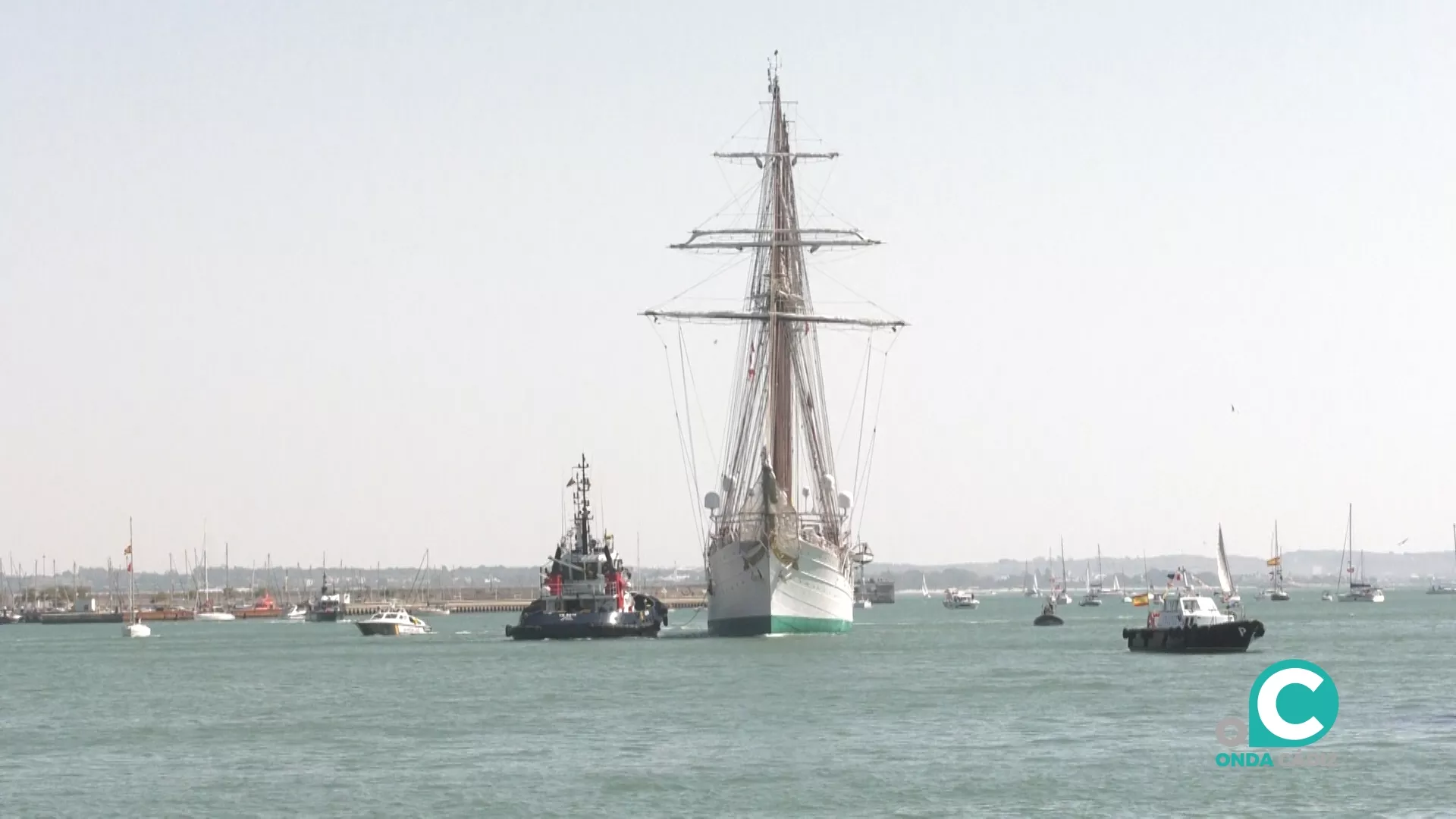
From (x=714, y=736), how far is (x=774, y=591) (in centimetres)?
5348

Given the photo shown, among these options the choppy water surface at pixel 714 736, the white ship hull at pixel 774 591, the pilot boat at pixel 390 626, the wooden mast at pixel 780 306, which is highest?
the wooden mast at pixel 780 306

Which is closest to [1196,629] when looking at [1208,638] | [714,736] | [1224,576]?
[1208,638]

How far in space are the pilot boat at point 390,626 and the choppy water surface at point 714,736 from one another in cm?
5422

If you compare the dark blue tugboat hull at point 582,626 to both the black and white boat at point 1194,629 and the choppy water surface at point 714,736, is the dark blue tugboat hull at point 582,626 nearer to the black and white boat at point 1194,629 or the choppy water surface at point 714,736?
the choppy water surface at point 714,736

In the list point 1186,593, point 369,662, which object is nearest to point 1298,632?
point 1186,593

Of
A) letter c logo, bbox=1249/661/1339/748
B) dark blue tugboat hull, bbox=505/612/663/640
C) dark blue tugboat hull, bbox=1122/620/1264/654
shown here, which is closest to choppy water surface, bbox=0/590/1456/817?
letter c logo, bbox=1249/661/1339/748

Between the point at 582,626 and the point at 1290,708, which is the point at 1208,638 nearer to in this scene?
the point at 1290,708

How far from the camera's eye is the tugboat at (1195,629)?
95.6m

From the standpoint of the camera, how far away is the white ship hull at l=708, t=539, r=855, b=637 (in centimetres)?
11344

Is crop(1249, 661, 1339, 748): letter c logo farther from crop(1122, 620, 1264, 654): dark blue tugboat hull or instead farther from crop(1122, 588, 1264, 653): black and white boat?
crop(1122, 588, 1264, 653): black and white boat

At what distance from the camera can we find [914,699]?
72250mm

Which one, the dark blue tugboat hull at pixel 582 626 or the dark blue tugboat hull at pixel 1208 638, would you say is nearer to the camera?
the dark blue tugboat hull at pixel 1208 638

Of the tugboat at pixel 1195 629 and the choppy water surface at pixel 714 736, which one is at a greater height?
the tugboat at pixel 1195 629

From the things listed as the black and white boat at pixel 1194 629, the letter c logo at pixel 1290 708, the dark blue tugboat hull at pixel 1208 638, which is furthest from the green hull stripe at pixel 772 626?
the letter c logo at pixel 1290 708
